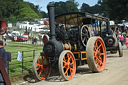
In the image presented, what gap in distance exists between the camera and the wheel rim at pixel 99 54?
8.18 metres

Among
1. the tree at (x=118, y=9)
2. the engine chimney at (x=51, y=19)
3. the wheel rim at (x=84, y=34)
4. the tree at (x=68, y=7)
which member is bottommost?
the wheel rim at (x=84, y=34)

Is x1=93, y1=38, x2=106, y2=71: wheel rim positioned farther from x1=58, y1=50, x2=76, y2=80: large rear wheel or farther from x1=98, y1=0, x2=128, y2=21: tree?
x1=98, y1=0, x2=128, y2=21: tree

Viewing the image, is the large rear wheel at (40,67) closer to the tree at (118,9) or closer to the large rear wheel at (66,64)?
the large rear wheel at (66,64)

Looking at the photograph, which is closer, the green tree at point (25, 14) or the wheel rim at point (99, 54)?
the wheel rim at point (99, 54)

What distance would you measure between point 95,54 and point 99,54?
0.24m

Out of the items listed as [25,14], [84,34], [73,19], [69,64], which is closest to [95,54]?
[84,34]

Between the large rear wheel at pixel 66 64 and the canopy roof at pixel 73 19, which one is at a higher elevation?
the canopy roof at pixel 73 19

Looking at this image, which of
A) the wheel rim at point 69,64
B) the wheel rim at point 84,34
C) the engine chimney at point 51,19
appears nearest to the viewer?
the wheel rim at point 69,64

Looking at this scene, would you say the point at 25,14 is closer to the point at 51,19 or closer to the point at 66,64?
the point at 51,19

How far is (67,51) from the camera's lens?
23.3 feet

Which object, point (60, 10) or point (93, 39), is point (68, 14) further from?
point (60, 10)

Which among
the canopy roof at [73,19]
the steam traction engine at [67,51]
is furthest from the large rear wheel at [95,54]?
the canopy roof at [73,19]

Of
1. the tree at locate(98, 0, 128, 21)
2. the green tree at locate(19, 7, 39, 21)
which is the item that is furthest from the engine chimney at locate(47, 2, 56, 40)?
the green tree at locate(19, 7, 39, 21)

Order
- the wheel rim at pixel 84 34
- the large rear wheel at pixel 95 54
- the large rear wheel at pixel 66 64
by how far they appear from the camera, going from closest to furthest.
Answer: the large rear wheel at pixel 66 64 < the large rear wheel at pixel 95 54 < the wheel rim at pixel 84 34
